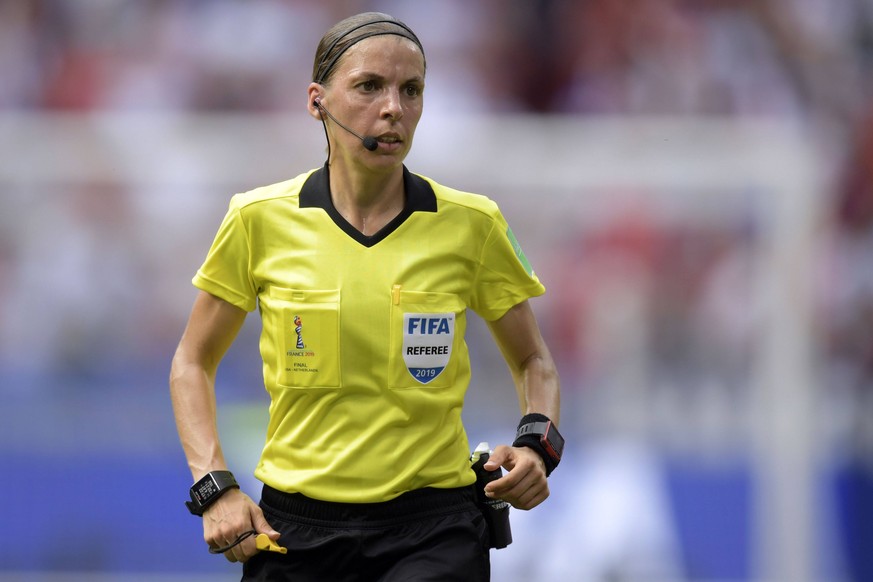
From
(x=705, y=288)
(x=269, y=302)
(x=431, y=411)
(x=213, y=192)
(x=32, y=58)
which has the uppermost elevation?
(x=32, y=58)

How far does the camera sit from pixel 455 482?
2.92 meters

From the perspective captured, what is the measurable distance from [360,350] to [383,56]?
2.12ft

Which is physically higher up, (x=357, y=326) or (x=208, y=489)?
(x=357, y=326)

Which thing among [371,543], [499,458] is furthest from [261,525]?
[499,458]

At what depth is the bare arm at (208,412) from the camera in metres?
2.76

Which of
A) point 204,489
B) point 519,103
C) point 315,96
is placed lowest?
point 204,489

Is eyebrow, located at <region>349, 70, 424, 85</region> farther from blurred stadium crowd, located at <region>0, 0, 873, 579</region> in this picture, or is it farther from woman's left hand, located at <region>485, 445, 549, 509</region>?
blurred stadium crowd, located at <region>0, 0, 873, 579</region>

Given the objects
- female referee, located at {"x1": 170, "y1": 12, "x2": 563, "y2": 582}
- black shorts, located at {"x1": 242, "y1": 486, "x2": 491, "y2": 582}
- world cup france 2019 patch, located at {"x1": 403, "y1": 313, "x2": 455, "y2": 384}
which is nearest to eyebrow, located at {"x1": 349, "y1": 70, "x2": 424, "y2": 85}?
female referee, located at {"x1": 170, "y1": 12, "x2": 563, "y2": 582}

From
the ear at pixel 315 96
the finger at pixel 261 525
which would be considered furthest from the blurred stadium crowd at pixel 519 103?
the finger at pixel 261 525

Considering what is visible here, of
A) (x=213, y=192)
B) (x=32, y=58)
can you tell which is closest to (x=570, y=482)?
(x=213, y=192)

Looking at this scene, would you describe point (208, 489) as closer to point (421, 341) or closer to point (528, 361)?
point (421, 341)

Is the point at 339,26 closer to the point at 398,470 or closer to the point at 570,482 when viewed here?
the point at 398,470

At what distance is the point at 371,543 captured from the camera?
2.81m

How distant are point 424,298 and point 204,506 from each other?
2.13 feet
